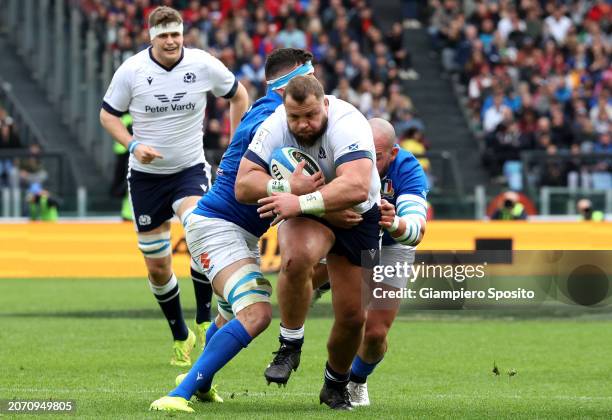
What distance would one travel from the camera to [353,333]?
29.0 feet

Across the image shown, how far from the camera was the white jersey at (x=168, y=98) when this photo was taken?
1203 centimetres

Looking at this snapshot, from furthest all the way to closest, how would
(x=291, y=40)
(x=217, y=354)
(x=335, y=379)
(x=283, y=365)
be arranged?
(x=291, y=40) < (x=335, y=379) < (x=283, y=365) < (x=217, y=354)

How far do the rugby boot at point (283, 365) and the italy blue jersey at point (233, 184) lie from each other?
32.2 inches

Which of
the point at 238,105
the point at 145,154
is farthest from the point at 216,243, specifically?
the point at 238,105

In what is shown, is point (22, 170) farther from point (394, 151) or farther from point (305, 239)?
point (305, 239)

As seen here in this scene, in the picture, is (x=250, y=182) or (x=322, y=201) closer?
(x=322, y=201)

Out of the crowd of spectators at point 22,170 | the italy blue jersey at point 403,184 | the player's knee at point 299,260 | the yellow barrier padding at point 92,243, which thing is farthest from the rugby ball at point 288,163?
the crowd of spectators at point 22,170

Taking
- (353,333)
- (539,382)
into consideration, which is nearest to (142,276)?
(539,382)

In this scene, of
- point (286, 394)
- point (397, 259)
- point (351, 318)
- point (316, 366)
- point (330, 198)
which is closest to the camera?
point (330, 198)

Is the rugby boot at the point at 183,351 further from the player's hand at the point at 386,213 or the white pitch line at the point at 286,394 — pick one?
the player's hand at the point at 386,213

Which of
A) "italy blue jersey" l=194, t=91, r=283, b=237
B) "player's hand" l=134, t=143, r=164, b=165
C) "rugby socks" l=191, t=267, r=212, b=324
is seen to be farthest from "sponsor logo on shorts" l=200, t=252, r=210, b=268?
"rugby socks" l=191, t=267, r=212, b=324

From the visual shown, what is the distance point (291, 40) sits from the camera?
2961 cm

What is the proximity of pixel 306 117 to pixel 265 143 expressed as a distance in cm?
35

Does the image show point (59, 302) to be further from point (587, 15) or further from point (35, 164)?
point (587, 15)
